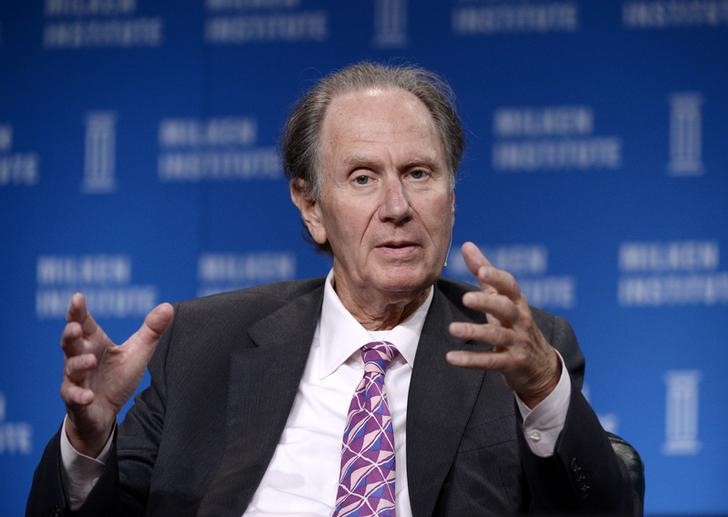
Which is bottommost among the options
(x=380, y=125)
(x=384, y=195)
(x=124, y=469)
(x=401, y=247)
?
(x=124, y=469)

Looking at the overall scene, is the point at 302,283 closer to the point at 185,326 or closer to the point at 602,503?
the point at 185,326

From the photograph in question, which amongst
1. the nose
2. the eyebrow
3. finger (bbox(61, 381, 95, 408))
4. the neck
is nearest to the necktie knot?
the neck

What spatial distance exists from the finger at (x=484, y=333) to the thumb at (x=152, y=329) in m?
0.51

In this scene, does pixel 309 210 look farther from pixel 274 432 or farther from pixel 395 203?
pixel 274 432

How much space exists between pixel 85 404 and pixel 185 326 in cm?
58

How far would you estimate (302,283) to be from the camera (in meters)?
2.40

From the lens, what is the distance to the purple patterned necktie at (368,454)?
189 centimetres

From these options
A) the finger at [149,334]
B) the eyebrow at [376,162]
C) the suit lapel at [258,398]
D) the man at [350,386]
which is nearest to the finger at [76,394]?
the man at [350,386]

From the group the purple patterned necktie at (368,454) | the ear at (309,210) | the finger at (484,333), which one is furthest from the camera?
the ear at (309,210)

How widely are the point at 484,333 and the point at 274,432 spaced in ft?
2.06

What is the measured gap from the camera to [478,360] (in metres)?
1.55

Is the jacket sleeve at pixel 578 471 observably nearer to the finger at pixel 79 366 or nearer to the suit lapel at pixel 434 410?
the suit lapel at pixel 434 410

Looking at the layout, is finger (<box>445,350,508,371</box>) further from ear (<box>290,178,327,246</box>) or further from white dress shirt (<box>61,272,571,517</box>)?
ear (<box>290,178,327,246</box>)

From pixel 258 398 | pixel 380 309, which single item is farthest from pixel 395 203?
pixel 258 398
